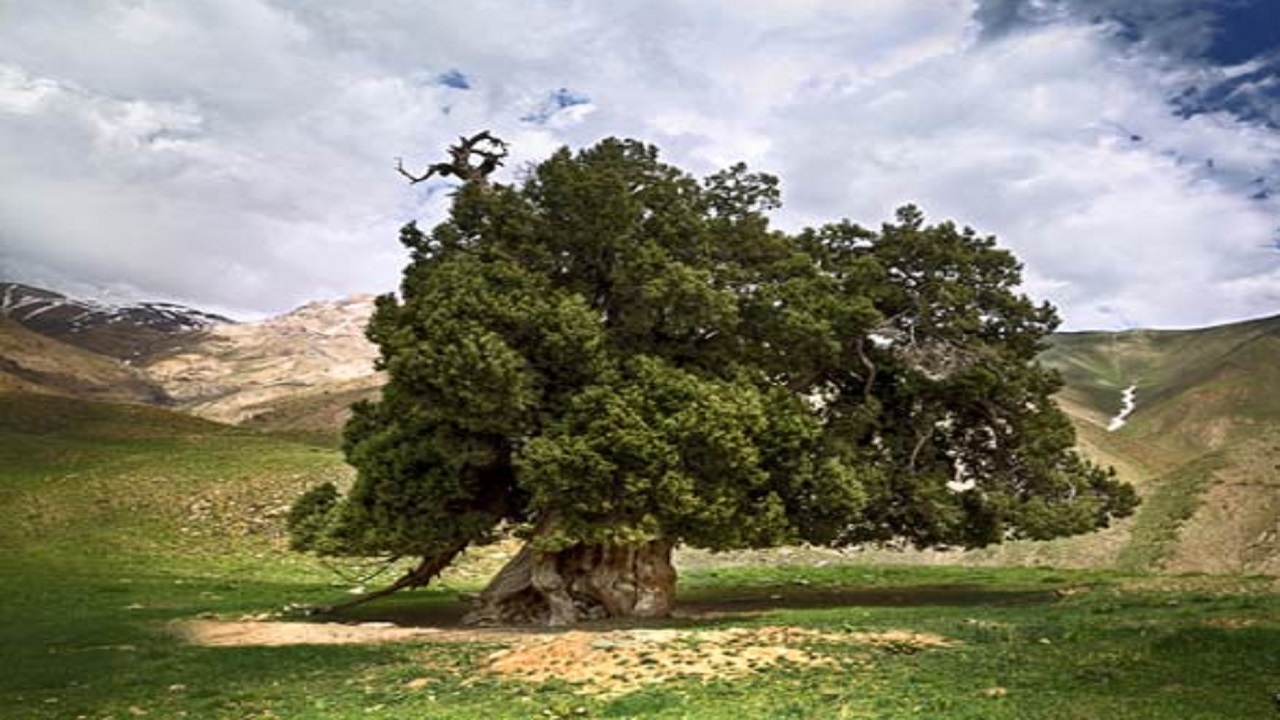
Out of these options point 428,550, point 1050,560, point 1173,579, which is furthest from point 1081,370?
point 428,550

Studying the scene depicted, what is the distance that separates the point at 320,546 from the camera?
2728 cm

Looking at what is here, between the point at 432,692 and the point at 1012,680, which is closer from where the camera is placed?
the point at 1012,680

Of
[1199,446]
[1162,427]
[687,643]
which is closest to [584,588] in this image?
[687,643]

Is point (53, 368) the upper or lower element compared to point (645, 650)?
upper

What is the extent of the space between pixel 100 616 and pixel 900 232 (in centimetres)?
2755

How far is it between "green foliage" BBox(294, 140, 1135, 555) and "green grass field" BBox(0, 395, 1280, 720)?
314cm

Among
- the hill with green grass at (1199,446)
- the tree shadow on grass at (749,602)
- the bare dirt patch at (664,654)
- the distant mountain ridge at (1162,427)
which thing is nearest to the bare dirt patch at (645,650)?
the bare dirt patch at (664,654)

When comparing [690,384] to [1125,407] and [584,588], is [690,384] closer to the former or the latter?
[584,588]

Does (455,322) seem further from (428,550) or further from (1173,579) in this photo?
(1173,579)

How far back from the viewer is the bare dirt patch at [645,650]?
1714 cm

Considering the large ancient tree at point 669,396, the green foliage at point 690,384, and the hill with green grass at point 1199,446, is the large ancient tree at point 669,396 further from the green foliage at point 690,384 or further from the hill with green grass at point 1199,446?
the hill with green grass at point 1199,446

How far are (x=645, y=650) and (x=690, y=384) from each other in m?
8.14

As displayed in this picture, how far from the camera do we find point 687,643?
775 inches

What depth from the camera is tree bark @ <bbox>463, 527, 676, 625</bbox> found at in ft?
89.8
